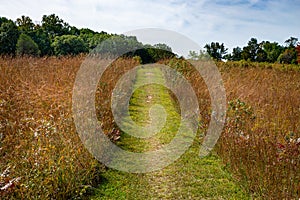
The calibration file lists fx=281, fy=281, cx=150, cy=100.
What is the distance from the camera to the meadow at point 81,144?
275 cm

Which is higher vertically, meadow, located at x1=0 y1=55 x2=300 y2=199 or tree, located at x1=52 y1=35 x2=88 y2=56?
tree, located at x1=52 y1=35 x2=88 y2=56

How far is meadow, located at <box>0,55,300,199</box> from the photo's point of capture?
275cm

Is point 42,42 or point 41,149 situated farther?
point 42,42

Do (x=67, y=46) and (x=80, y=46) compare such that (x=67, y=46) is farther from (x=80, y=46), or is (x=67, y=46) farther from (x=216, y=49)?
(x=216, y=49)

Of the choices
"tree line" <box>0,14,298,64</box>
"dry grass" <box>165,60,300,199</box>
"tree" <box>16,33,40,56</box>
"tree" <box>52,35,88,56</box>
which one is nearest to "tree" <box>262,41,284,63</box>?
"tree line" <box>0,14,298,64</box>

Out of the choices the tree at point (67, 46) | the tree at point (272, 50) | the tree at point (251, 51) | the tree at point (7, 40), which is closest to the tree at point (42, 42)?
the tree at point (67, 46)

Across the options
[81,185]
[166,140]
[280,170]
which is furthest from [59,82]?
[280,170]

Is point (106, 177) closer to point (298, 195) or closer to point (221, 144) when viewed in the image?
point (221, 144)

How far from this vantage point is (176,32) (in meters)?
6.09

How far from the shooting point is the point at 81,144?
3.62m

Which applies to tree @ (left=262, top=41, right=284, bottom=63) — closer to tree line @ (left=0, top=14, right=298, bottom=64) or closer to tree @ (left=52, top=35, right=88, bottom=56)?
tree line @ (left=0, top=14, right=298, bottom=64)

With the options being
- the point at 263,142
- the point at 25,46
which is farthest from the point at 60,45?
the point at 263,142

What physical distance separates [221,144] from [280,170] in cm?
140

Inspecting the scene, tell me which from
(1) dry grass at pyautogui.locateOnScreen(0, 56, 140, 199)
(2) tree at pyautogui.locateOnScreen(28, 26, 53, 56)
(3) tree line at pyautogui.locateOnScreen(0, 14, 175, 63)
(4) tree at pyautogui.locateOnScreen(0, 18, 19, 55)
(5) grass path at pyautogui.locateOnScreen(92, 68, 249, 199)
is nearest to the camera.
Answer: (1) dry grass at pyautogui.locateOnScreen(0, 56, 140, 199)
